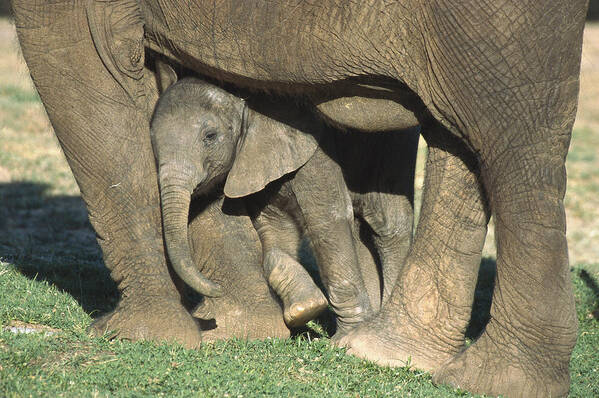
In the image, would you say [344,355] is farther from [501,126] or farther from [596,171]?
[596,171]

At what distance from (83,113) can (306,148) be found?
116cm

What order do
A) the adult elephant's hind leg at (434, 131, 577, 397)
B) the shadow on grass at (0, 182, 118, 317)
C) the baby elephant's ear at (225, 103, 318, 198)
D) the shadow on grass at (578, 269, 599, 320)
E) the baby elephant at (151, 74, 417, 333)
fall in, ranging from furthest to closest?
the shadow on grass at (578, 269, 599, 320)
the shadow on grass at (0, 182, 118, 317)
the baby elephant's ear at (225, 103, 318, 198)
the baby elephant at (151, 74, 417, 333)
the adult elephant's hind leg at (434, 131, 577, 397)

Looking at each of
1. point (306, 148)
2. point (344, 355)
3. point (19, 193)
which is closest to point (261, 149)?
point (306, 148)

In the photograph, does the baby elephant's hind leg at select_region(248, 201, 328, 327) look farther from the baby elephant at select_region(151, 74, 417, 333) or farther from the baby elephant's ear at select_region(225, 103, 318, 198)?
the baby elephant's ear at select_region(225, 103, 318, 198)

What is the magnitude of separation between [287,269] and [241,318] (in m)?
0.35

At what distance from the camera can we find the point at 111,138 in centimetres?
481

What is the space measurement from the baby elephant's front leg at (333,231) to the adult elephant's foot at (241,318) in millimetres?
336

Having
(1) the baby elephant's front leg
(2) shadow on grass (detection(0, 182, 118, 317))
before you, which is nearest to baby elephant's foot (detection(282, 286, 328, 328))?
(1) the baby elephant's front leg

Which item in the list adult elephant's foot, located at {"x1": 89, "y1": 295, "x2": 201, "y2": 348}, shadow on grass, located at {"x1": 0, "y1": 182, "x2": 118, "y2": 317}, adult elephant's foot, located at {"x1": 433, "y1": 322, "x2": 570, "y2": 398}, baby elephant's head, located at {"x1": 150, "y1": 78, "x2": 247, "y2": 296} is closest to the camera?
adult elephant's foot, located at {"x1": 433, "y1": 322, "x2": 570, "y2": 398}

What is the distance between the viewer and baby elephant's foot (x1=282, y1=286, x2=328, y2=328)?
484 centimetres

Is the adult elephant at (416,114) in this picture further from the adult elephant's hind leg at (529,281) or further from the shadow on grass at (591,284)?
the shadow on grass at (591,284)

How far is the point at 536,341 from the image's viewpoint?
14.1ft

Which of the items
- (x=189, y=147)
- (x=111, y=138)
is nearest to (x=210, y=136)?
(x=189, y=147)

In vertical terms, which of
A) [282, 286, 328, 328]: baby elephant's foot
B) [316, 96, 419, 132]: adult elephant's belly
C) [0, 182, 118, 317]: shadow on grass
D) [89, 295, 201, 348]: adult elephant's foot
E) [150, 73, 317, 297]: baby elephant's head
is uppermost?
[316, 96, 419, 132]: adult elephant's belly
